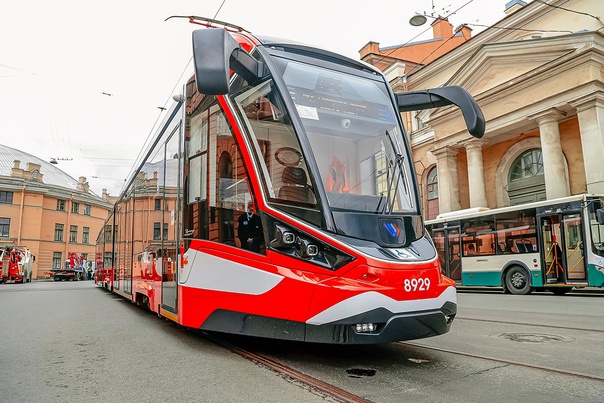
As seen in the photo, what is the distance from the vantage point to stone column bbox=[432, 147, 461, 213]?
83.9ft

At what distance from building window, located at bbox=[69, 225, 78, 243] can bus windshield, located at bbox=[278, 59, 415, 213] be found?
55891 millimetres

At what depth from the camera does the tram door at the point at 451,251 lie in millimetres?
17875

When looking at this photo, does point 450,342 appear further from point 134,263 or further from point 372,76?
point 134,263

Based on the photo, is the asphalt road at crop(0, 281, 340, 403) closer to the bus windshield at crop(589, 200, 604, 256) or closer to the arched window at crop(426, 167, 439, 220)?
the bus windshield at crop(589, 200, 604, 256)

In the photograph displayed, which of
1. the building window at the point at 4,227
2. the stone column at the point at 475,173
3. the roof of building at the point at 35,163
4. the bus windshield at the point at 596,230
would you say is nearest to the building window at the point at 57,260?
the building window at the point at 4,227

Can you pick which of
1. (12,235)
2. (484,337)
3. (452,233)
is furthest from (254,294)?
(12,235)

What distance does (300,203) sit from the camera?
4.50 m

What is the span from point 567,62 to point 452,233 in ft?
29.3

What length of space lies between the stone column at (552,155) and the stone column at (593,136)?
1.09m

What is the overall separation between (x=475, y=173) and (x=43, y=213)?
45437mm

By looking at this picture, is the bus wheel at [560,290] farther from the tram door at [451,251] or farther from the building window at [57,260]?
the building window at [57,260]

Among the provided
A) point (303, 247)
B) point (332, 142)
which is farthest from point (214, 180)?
point (303, 247)

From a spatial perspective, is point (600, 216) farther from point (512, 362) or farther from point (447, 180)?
point (447, 180)

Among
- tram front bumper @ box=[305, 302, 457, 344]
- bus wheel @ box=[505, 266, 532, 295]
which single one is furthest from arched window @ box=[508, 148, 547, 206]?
tram front bumper @ box=[305, 302, 457, 344]
